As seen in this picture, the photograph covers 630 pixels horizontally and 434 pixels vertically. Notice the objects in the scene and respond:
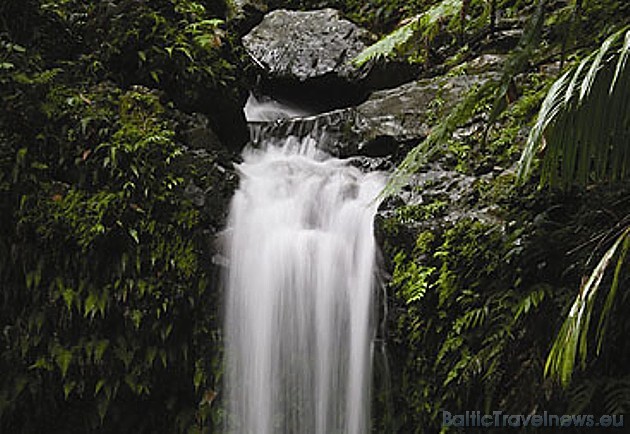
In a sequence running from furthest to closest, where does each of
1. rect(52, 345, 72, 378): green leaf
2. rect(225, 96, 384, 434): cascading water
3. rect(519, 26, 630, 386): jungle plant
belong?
rect(225, 96, 384, 434): cascading water, rect(52, 345, 72, 378): green leaf, rect(519, 26, 630, 386): jungle plant

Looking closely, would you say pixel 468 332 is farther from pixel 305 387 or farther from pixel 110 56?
pixel 110 56

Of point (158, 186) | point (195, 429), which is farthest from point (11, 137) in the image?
point (195, 429)

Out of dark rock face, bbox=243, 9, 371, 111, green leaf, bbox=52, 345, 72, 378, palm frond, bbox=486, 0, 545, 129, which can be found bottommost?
green leaf, bbox=52, 345, 72, 378

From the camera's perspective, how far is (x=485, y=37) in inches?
207

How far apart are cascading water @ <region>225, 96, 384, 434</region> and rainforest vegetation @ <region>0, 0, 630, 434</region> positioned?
11cm

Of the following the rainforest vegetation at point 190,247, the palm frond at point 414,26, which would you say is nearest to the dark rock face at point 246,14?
the rainforest vegetation at point 190,247

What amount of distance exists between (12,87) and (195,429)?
6.68ft

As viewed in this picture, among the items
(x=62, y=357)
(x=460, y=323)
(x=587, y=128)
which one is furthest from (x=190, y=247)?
(x=587, y=128)

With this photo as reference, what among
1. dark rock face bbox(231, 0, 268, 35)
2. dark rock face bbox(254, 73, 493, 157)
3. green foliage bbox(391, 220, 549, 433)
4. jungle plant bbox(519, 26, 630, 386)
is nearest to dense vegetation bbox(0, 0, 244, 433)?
green foliage bbox(391, 220, 549, 433)

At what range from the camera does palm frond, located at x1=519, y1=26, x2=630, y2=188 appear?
5.53 ft

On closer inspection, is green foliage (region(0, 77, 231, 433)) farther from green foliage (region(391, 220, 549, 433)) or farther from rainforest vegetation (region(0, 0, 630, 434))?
green foliage (region(391, 220, 549, 433))

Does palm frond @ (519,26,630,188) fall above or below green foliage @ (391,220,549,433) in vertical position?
above

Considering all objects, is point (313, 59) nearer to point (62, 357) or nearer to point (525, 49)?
point (62, 357)

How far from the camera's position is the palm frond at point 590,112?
169cm
